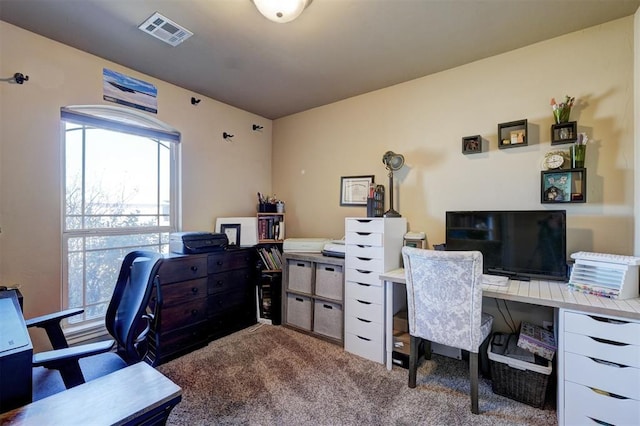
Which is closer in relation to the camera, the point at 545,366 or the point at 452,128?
the point at 545,366

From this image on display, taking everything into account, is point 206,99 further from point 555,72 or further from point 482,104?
point 555,72

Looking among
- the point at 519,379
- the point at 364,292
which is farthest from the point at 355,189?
the point at 519,379

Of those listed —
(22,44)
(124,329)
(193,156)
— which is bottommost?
(124,329)

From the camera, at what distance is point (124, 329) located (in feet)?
4.78

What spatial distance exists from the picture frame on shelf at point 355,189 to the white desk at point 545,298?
41.0 inches

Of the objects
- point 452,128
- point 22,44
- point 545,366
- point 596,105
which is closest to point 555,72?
point 596,105

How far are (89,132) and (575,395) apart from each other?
3854 mm

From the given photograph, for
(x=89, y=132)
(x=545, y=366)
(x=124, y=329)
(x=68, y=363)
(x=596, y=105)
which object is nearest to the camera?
(x=68, y=363)

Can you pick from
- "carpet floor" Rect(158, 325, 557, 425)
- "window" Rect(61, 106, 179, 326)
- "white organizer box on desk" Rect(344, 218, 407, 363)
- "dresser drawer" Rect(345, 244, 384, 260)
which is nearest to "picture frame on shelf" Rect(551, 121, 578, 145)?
"white organizer box on desk" Rect(344, 218, 407, 363)

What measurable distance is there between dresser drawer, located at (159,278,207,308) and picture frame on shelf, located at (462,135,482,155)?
2.63 meters

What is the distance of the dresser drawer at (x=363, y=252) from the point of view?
7.85 ft

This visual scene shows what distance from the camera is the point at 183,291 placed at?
8.29 ft

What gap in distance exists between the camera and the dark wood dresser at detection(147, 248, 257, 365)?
94.7 inches

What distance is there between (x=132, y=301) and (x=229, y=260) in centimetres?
143
